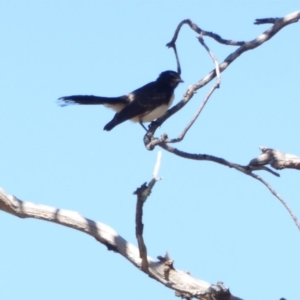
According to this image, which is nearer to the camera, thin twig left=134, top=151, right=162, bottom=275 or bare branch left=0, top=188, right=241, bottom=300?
thin twig left=134, top=151, right=162, bottom=275

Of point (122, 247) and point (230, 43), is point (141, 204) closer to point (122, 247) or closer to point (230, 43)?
point (122, 247)

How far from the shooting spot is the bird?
905 cm

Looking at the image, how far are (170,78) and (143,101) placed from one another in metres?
0.76

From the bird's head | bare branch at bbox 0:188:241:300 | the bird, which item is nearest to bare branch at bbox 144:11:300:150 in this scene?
bare branch at bbox 0:188:241:300

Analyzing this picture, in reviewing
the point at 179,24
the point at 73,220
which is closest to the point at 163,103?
the point at 179,24

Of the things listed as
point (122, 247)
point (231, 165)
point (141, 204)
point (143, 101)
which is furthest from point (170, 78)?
point (141, 204)

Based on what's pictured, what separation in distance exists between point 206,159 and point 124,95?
17.0 feet

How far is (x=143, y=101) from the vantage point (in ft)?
32.0

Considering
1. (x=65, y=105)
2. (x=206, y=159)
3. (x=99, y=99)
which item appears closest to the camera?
(x=206, y=159)

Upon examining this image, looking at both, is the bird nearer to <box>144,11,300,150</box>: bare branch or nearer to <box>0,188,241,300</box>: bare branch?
<box>144,11,300,150</box>: bare branch

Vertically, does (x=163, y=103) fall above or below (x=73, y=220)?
above

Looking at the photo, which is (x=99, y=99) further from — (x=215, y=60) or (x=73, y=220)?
(x=73, y=220)

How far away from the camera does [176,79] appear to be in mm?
10328

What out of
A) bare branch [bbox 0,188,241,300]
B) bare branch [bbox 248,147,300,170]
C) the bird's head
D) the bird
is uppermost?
the bird's head
